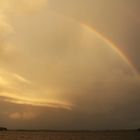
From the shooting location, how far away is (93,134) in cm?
2409

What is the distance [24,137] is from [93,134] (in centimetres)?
514

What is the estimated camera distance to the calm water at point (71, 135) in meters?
21.3

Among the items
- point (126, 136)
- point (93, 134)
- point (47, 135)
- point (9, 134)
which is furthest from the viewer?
point (126, 136)

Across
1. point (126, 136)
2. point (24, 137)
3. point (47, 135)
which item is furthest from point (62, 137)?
point (126, 136)

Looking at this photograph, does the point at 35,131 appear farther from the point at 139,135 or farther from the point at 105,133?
the point at 139,135

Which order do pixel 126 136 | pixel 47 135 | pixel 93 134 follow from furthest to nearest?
pixel 126 136 → pixel 93 134 → pixel 47 135

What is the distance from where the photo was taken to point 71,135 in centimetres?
2306

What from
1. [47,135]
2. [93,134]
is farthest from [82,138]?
[47,135]

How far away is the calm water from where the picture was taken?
69.9 feet

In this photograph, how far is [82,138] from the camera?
23812mm

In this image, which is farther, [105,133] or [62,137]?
[105,133]

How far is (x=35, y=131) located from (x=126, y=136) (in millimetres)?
7719

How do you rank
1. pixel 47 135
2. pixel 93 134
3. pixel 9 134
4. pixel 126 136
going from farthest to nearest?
pixel 126 136 → pixel 93 134 → pixel 47 135 → pixel 9 134

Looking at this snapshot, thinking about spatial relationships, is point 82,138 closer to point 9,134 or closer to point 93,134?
point 93,134
